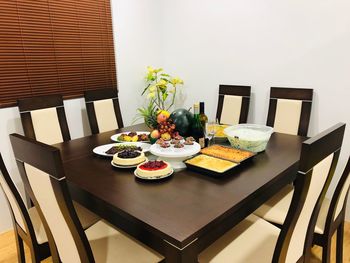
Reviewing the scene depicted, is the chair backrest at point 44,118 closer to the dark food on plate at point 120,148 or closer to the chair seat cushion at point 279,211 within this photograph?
the dark food on plate at point 120,148

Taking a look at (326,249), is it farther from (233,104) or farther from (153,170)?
(233,104)

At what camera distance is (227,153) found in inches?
62.9

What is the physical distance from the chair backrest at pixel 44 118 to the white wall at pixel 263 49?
154 cm

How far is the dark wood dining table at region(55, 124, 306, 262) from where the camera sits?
970 millimetres

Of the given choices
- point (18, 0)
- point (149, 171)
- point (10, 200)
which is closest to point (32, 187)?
point (10, 200)

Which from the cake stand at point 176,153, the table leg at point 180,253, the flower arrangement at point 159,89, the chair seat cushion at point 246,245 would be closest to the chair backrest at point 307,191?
the chair seat cushion at point 246,245

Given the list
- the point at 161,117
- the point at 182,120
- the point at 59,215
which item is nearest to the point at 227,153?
the point at 182,120

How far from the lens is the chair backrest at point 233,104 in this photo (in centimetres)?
→ 261

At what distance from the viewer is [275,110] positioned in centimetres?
238

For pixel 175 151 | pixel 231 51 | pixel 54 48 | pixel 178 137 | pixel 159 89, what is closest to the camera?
pixel 175 151

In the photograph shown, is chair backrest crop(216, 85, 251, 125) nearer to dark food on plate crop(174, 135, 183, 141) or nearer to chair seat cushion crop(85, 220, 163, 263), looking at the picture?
dark food on plate crop(174, 135, 183, 141)

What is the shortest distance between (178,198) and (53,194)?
501mm

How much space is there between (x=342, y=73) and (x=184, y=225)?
6.39 ft

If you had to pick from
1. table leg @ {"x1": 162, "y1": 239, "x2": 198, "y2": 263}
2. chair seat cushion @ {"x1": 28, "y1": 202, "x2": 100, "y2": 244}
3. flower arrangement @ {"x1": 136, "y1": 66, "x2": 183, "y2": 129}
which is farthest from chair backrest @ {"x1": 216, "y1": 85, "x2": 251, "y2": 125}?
table leg @ {"x1": 162, "y1": 239, "x2": 198, "y2": 263}
